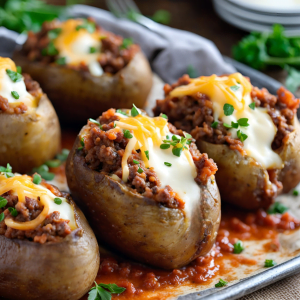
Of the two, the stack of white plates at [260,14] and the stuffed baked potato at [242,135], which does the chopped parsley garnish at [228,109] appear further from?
the stack of white plates at [260,14]

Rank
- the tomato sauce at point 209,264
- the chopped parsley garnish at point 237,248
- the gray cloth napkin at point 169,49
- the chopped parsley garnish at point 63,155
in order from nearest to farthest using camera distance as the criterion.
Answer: the tomato sauce at point 209,264 < the chopped parsley garnish at point 237,248 < the chopped parsley garnish at point 63,155 < the gray cloth napkin at point 169,49

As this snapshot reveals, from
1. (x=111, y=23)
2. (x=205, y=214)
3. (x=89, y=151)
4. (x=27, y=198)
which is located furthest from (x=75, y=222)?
(x=111, y=23)

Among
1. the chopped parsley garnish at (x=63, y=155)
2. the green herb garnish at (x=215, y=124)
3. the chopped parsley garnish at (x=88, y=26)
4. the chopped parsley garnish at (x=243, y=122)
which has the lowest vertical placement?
the chopped parsley garnish at (x=63, y=155)

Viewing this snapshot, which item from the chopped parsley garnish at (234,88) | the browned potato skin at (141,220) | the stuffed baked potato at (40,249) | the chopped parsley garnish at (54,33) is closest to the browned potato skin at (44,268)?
the stuffed baked potato at (40,249)

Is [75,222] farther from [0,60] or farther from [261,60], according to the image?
[261,60]

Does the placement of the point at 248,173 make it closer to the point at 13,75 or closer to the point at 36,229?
the point at 36,229

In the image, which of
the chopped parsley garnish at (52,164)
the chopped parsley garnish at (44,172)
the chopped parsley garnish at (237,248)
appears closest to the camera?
the chopped parsley garnish at (237,248)

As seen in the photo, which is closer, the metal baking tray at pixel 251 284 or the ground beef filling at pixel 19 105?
the metal baking tray at pixel 251 284

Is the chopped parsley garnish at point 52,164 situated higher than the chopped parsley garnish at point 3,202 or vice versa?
the chopped parsley garnish at point 3,202
